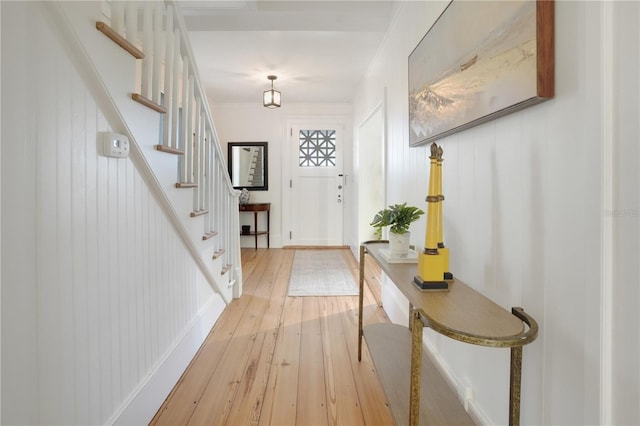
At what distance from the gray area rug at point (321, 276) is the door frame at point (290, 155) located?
0.68 m

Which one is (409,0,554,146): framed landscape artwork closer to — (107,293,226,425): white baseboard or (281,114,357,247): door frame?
(107,293,226,425): white baseboard

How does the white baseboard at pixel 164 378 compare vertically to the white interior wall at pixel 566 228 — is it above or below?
below

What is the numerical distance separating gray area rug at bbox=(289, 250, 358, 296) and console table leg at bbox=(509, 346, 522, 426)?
2082mm

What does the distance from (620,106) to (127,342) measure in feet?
5.40

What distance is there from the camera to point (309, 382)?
166cm

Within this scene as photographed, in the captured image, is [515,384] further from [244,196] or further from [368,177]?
[244,196]

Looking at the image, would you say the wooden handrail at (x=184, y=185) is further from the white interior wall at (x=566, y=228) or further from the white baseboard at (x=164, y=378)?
the white interior wall at (x=566, y=228)

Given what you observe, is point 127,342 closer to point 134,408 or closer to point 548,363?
point 134,408

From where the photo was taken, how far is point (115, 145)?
1.13 meters

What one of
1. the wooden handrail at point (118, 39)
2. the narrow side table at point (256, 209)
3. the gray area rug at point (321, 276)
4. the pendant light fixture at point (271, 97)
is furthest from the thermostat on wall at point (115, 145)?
the narrow side table at point (256, 209)

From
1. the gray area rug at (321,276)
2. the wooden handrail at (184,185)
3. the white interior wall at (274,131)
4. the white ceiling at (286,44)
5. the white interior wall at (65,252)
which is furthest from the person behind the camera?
the white interior wall at (274,131)

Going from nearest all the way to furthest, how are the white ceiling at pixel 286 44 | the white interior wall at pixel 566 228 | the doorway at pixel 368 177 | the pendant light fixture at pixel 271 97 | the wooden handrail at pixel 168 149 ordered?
1. the white interior wall at pixel 566 228
2. the wooden handrail at pixel 168 149
3. the white ceiling at pixel 286 44
4. the pendant light fixture at pixel 271 97
5. the doorway at pixel 368 177

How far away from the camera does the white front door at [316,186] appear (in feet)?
17.2

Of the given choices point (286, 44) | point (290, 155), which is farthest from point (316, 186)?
point (286, 44)
